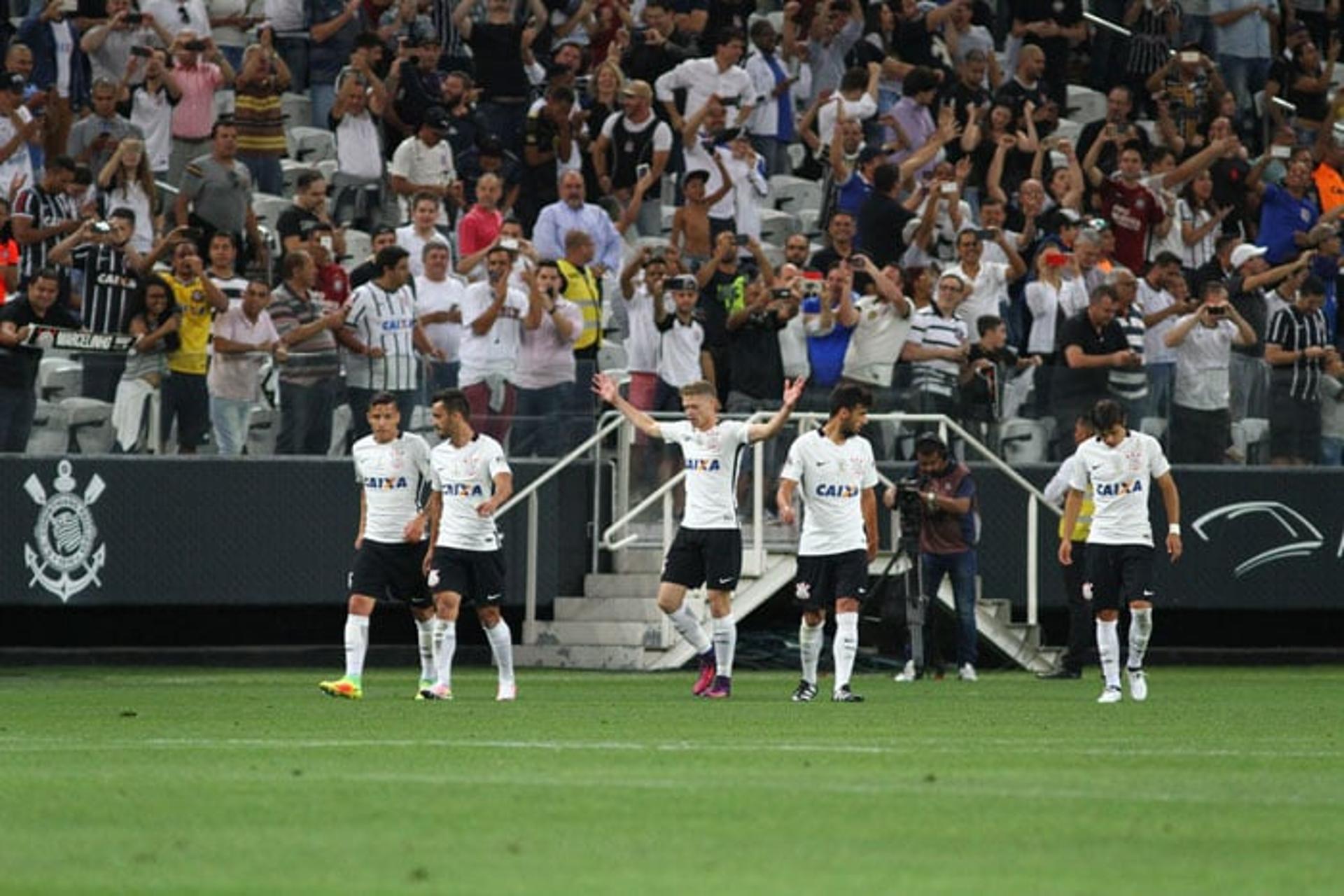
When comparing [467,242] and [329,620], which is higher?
[467,242]

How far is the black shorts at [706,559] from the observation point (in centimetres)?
2039

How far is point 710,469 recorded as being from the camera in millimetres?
20406

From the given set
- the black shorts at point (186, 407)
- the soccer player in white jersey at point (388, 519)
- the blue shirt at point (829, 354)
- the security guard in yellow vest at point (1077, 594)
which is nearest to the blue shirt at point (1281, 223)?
the security guard in yellow vest at point (1077, 594)

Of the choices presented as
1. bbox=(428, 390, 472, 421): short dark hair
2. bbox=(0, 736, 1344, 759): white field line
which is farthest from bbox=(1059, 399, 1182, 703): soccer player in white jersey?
bbox=(0, 736, 1344, 759): white field line

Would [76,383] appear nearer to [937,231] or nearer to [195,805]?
[937,231]

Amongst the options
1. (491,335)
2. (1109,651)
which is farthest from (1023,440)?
(1109,651)

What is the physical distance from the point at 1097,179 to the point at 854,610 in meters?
11.5

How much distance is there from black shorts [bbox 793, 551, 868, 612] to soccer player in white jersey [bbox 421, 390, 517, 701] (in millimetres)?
2224

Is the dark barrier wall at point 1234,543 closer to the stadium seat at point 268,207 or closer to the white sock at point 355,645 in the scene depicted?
the stadium seat at point 268,207

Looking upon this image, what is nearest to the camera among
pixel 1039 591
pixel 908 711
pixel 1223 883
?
pixel 1223 883

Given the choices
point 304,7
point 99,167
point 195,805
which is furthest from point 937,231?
point 195,805

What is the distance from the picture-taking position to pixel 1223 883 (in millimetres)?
8703

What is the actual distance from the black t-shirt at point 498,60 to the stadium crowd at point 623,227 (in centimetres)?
4

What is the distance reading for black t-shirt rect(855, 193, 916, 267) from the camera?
2708cm
